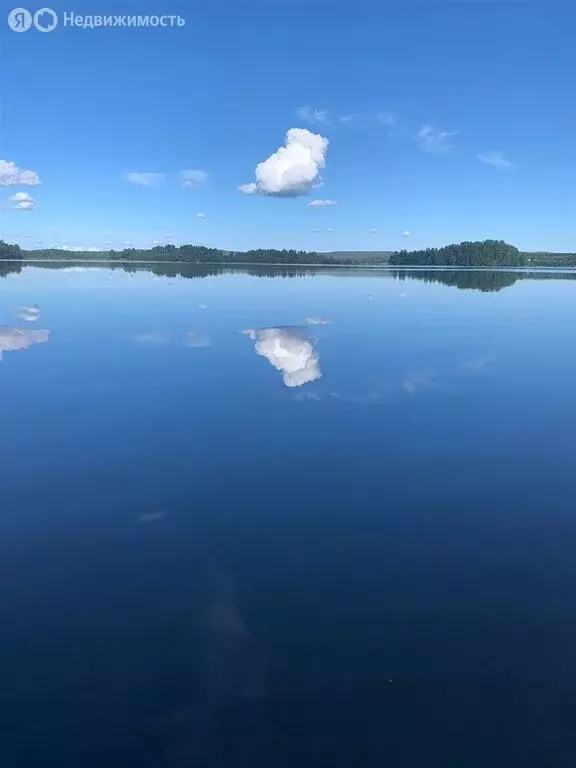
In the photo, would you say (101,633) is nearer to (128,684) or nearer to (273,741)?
(128,684)

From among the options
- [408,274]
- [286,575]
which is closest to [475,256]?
[408,274]

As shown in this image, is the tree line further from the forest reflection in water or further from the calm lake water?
the calm lake water

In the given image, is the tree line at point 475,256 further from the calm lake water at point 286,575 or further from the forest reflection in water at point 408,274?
the calm lake water at point 286,575

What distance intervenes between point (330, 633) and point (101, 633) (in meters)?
1.78

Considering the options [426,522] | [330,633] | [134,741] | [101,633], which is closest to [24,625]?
[101,633]

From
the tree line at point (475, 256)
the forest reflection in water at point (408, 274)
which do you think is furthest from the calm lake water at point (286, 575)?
the tree line at point (475, 256)

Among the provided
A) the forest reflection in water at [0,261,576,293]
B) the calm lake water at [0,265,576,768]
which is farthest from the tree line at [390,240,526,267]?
the calm lake water at [0,265,576,768]

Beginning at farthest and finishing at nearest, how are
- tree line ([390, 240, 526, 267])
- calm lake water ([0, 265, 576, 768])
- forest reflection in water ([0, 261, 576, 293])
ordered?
tree line ([390, 240, 526, 267])
forest reflection in water ([0, 261, 576, 293])
calm lake water ([0, 265, 576, 768])

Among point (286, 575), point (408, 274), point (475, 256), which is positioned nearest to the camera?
point (286, 575)

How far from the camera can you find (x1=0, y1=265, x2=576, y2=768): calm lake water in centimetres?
373

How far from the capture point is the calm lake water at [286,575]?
373 centimetres

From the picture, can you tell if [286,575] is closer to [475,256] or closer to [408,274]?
[408,274]

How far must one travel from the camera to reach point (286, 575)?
5266 mm

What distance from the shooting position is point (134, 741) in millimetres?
3609
